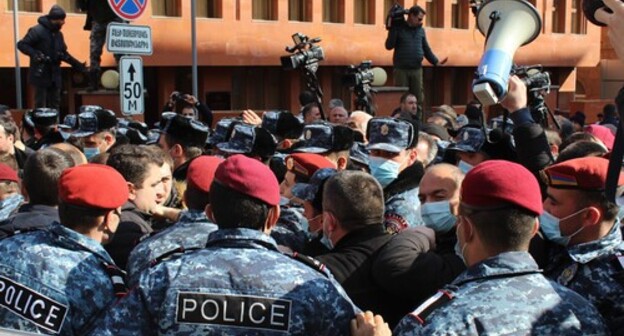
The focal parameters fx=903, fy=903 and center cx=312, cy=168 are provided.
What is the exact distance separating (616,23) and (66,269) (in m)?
2.21

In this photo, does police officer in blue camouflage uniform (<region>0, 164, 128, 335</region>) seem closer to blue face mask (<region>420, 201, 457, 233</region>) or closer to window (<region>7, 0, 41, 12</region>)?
blue face mask (<region>420, 201, 457, 233</region>)

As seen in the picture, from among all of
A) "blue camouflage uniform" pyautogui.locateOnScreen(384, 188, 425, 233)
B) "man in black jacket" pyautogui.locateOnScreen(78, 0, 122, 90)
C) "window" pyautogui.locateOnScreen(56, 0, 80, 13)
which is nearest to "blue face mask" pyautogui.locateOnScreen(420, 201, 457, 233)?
"blue camouflage uniform" pyautogui.locateOnScreen(384, 188, 425, 233)

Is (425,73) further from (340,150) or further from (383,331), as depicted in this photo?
(383,331)

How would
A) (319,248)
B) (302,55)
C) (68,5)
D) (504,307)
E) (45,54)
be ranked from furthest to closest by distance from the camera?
1. (68,5)
2. (45,54)
3. (302,55)
4. (319,248)
5. (504,307)

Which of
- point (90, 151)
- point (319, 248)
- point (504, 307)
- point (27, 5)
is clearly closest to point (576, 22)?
point (27, 5)

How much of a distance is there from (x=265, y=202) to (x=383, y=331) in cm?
67

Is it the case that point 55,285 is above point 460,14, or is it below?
below

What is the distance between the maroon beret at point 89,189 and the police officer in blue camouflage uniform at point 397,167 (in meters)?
1.62

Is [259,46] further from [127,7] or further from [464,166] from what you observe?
[464,166]

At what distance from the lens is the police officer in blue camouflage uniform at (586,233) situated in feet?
11.0

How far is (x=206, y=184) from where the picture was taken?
13.6 feet

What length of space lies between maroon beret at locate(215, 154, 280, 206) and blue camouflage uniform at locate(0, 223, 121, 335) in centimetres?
66

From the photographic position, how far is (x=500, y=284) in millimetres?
2887

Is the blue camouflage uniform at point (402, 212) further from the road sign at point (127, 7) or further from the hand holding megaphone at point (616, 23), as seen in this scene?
the road sign at point (127, 7)
